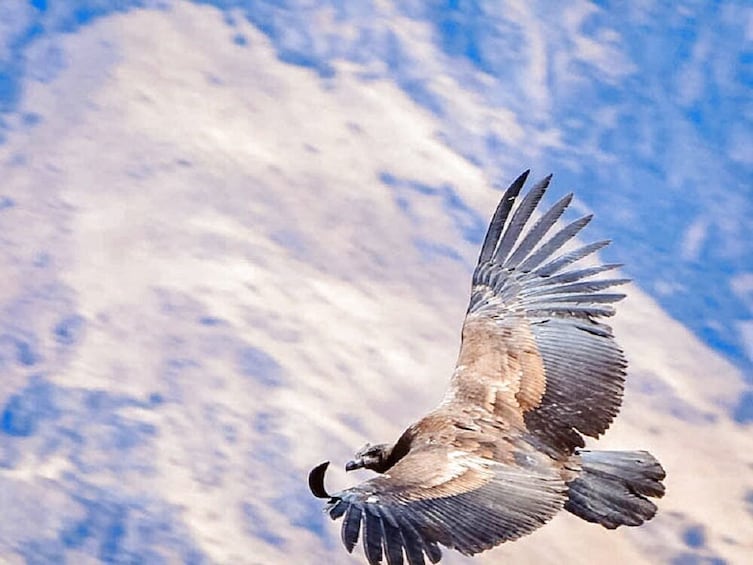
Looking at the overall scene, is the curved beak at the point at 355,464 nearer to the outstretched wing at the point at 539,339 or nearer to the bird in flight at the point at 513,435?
the bird in flight at the point at 513,435

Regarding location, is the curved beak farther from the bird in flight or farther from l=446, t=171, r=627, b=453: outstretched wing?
l=446, t=171, r=627, b=453: outstretched wing

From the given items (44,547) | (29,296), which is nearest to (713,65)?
(29,296)

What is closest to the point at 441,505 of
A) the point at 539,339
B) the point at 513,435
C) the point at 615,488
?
the point at 513,435

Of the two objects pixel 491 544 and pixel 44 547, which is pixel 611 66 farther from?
pixel 491 544

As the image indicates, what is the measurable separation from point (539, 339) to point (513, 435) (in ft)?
2.30

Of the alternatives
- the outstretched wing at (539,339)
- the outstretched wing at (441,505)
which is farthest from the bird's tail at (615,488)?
the outstretched wing at (441,505)

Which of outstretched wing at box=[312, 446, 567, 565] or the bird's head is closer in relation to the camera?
outstretched wing at box=[312, 446, 567, 565]

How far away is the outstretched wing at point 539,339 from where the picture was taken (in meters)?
6.31

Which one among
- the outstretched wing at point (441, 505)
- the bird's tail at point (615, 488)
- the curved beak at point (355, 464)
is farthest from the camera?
the curved beak at point (355, 464)

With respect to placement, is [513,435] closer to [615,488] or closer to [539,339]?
[615,488]

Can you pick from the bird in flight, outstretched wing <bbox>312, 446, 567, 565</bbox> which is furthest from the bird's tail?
outstretched wing <bbox>312, 446, 567, 565</bbox>

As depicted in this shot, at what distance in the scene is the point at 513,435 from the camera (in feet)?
20.0

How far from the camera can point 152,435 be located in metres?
10.5

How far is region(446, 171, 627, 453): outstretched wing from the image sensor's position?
6.31 m
